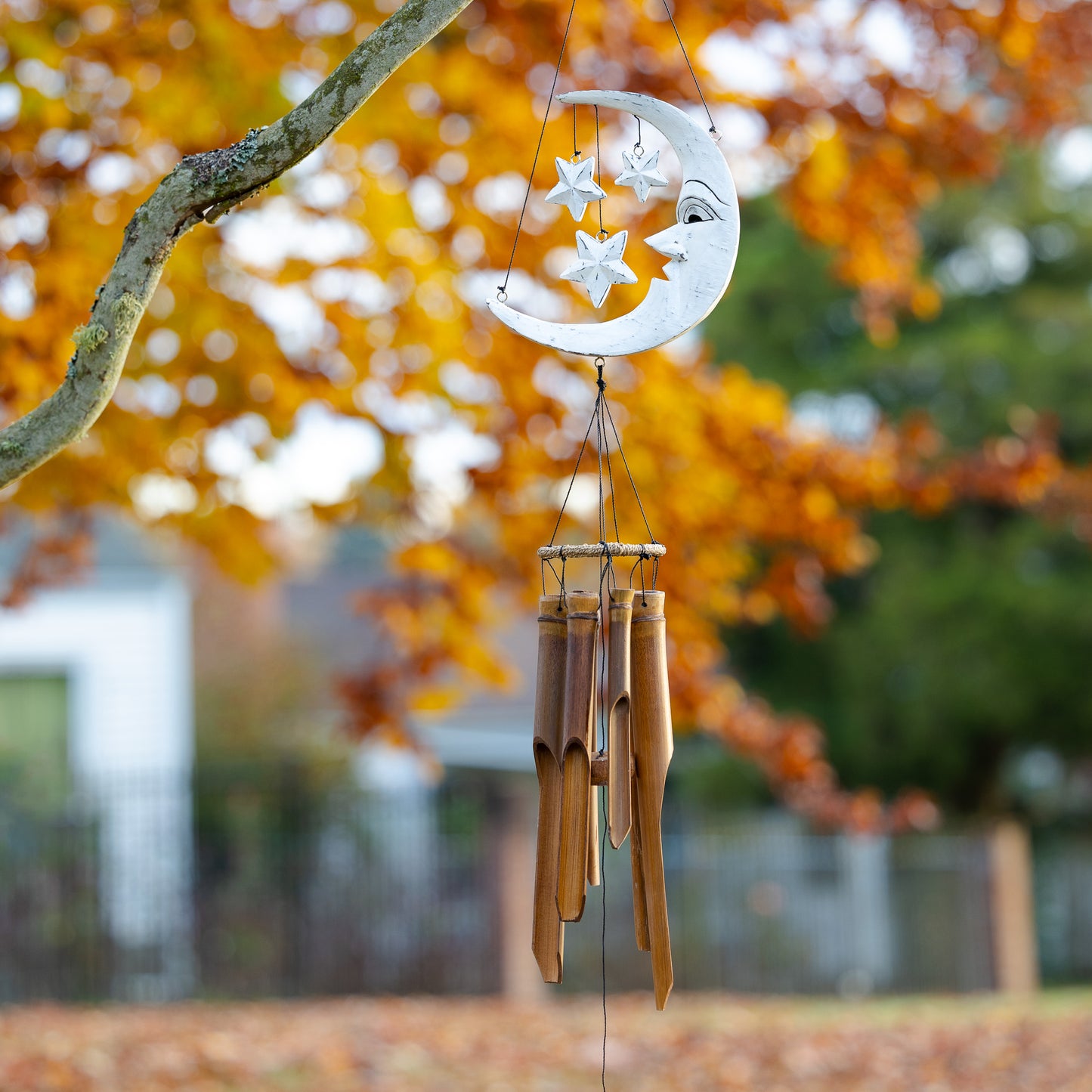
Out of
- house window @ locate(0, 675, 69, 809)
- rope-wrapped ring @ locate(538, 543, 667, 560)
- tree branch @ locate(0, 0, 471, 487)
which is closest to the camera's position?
rope-wrapped ring @ locate(538, 543, 667, 560)

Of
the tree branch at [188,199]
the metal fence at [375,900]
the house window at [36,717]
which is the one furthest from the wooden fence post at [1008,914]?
the tree branch at [188,199]

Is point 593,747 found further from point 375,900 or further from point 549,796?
point 375,900

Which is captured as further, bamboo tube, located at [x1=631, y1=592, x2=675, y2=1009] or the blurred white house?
the blurred white house

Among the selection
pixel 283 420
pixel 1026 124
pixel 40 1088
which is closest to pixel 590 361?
pixel 283 420

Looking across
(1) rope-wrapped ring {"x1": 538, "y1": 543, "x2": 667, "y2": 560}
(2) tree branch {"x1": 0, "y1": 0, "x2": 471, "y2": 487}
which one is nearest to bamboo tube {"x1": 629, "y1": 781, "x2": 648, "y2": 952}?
(1) rope-wrapped ring {"x1": 538, "y1": 543, "x2": 667, "y2": 560}

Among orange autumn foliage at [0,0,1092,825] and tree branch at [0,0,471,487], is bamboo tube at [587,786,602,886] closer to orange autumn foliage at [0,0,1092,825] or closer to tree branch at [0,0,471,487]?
tree branch at [0,0,471,487]

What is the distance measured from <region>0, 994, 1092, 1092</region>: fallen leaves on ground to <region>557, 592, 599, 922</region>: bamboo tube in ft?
14.8

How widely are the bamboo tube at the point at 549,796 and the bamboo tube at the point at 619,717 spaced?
0.09 metres

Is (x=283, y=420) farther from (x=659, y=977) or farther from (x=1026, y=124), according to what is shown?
(x=1026, y=124)

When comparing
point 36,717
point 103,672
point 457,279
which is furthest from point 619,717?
point 36,717

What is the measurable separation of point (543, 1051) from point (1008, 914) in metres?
6.67

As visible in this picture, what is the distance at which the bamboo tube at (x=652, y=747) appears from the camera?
7.77 feet

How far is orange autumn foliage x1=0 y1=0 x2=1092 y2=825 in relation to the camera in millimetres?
5238

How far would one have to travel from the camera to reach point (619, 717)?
2.42 meters
